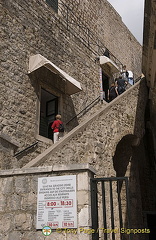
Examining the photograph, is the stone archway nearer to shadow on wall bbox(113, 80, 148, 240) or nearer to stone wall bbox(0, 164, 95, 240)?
shadow on wall bbox(113, 80, 148, 240)

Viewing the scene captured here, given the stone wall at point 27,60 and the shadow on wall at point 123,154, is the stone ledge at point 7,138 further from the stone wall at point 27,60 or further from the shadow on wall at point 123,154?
the shadow on wall at point 123,154

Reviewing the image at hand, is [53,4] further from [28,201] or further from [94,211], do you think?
[94,211]

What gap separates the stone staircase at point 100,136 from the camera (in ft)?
17.7

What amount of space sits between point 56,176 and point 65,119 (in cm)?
535

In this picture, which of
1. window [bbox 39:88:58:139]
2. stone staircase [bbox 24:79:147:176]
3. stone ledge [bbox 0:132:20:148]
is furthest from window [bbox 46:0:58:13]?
stone ledge [bbox 0:132:20:148]

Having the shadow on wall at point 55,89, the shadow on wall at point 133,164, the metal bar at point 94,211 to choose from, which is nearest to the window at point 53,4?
the shadow on wall at point 55,89

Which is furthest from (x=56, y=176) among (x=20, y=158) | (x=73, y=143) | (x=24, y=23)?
(x=24, y=23)

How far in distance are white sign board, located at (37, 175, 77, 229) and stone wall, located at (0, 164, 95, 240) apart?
3.2 inches

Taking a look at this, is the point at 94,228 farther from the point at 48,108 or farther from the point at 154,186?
the point at 154,186

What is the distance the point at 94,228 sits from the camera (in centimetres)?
347

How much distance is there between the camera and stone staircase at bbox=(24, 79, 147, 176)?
5398 mm

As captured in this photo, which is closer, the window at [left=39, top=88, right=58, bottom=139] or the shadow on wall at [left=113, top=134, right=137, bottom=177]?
the shadow on wall at [left=113, top=134, right=137, bottom=177]

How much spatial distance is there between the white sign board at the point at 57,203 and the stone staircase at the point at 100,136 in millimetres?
929

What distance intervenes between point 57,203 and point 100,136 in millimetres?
3418
